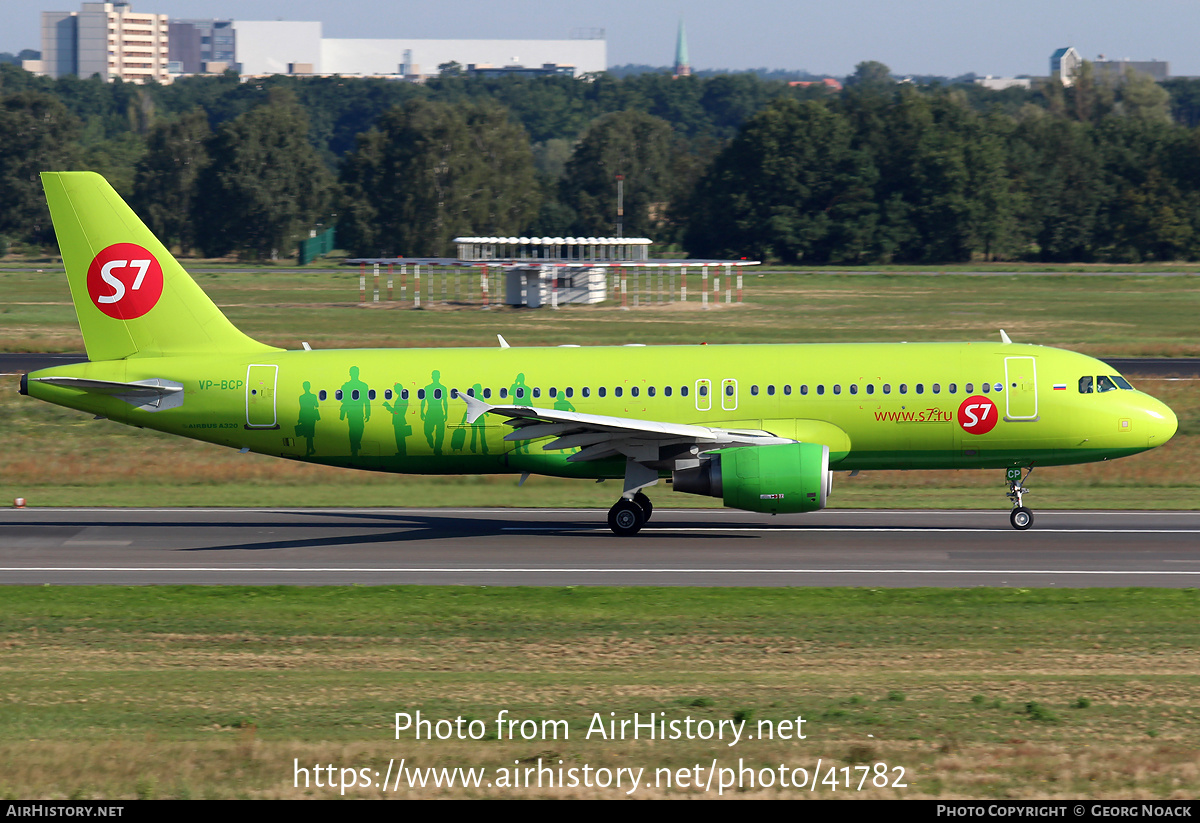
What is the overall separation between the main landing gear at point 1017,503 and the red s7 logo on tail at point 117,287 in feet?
67.9

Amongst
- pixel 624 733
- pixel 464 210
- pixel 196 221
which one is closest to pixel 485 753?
pixel 624 733

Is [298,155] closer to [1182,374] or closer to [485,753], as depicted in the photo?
[1182,374]

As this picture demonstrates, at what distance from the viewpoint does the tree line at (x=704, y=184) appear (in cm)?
14275

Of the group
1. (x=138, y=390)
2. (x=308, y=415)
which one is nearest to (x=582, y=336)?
(x=308, y=415)

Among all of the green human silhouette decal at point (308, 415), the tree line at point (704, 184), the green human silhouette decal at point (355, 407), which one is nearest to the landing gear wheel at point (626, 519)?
the green human silhouette decal at point (355, 407)

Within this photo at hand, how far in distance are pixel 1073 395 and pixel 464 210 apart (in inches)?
4960

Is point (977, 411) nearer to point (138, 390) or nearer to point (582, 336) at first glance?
point (138, 390)

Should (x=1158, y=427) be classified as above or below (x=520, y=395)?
below

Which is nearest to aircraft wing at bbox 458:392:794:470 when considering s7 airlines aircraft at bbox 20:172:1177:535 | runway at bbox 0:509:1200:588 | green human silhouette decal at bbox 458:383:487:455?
s7 airlines aircraft at bbox 20:172:1177:535

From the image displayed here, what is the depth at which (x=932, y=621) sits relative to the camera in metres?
22.2

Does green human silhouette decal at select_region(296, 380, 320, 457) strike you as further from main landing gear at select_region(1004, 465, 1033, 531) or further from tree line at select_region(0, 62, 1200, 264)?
tree line at select_region(0, 62, 1200, 264)

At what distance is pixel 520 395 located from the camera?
1258 inches

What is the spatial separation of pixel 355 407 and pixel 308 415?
111 centimetres

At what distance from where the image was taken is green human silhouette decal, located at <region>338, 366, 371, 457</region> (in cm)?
3203
